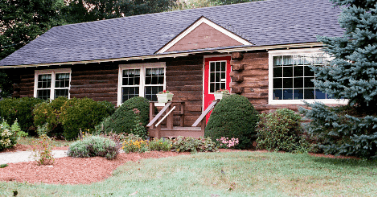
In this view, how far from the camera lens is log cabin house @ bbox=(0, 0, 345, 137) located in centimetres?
1073

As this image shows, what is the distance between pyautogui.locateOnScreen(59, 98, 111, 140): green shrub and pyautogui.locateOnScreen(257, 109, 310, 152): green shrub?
600cm

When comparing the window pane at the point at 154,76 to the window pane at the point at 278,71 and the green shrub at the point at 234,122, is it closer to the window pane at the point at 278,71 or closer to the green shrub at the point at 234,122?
the green shrub at the point at 234,122

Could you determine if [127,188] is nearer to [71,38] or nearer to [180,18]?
[180,18]

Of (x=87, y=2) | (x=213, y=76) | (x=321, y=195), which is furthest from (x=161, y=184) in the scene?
(x=87, y=2)

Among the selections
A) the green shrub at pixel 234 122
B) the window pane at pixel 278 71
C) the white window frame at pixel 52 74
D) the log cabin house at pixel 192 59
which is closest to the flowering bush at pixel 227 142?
the green shrub at pixel 234 122

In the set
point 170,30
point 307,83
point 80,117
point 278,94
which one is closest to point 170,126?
point 80,117

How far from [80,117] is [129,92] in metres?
2.25

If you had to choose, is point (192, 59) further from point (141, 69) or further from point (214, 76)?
point (141, 69)

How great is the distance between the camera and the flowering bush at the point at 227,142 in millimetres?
9508

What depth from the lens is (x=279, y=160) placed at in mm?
7332

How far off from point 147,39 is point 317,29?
22.4ft

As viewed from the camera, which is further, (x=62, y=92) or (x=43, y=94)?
(x=43, y=94)

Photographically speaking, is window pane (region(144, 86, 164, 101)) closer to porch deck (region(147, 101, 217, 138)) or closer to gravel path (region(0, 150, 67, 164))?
porch deck (region(147, 101, 217, 138))

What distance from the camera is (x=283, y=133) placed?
30.8 ft
